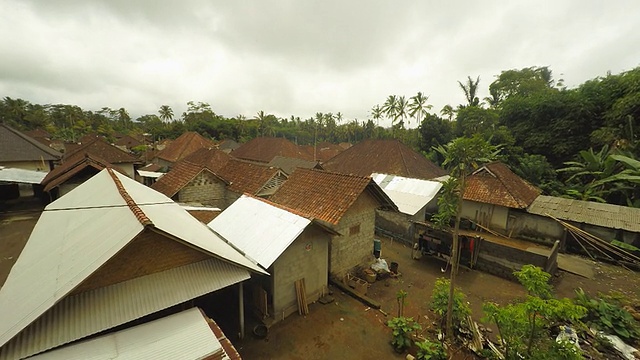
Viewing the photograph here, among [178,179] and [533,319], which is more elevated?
[178,179]

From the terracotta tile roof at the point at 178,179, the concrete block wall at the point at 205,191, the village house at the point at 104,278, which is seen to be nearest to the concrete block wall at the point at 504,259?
the village house at the point at 104,278

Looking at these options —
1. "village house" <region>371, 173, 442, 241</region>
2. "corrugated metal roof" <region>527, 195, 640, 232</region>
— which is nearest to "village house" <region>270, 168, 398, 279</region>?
"village house" <region>371, 173, 442, 241</region>

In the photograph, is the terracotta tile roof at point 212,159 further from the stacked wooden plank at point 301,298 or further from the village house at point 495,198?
the village house at point 495,198

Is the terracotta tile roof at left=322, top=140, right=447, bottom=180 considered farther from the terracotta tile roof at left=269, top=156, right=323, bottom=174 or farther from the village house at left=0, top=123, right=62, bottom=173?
the village house at left=0, top=123, right=62, bottom=173

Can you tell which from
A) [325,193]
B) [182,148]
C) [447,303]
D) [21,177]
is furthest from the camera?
[182,148]

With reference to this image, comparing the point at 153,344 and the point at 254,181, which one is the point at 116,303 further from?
the point at 254,181

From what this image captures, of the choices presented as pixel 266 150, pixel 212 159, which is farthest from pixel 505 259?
pixel 266 150

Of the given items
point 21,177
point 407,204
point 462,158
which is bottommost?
point 407,204
